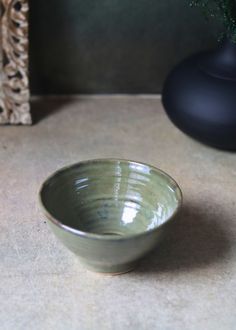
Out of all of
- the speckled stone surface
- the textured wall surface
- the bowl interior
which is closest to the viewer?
the speckled stone surface

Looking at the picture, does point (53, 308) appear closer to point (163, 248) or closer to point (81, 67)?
point (163, 248)

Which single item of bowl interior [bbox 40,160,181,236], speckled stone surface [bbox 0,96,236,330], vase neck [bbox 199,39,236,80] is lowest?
speckled stone surface [bbox 0,96,236,330]

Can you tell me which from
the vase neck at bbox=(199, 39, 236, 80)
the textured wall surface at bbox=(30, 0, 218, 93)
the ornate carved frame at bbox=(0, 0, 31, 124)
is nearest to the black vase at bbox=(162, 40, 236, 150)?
the vase neck at bbox=(199, 39, 236, 80)

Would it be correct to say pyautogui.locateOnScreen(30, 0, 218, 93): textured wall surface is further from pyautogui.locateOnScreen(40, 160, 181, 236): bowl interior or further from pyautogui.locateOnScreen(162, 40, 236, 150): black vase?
pyautogui.locateOnScreen(40, 160, 181, 236): bowl interior

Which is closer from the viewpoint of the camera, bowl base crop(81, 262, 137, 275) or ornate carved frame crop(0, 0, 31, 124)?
bowl base crop(81, 262, 137, 275)

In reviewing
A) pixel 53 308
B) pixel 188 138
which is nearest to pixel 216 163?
pixel 188 138

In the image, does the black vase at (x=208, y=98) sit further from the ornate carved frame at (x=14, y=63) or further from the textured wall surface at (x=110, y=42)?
the ornate carved frame at (x=14, y=63)

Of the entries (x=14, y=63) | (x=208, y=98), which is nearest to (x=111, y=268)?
(x=208, y=98)
